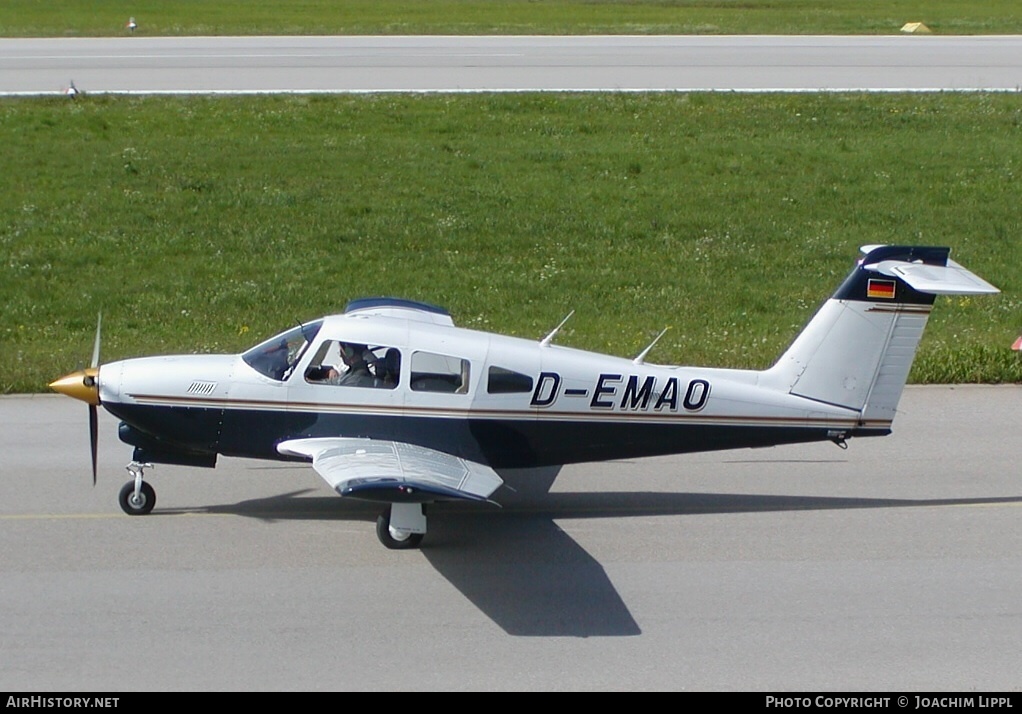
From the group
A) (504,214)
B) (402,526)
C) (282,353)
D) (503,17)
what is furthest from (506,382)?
(503,17)

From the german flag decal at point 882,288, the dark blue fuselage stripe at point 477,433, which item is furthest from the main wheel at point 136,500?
the german flag decal at point 882,288

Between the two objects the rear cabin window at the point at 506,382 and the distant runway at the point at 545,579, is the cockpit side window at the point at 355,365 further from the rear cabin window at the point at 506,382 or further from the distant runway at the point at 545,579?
the distant runway at the point at 545,579

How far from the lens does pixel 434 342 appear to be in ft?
31.6

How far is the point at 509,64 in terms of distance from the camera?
33062mm

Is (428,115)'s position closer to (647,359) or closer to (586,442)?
(647,359)

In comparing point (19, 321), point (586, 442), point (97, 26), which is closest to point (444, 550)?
point (586, 442)

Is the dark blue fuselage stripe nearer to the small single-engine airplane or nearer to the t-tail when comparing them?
the small single-engine airplane

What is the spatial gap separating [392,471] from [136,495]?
258 centimetres

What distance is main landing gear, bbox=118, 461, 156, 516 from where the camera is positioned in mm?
9867

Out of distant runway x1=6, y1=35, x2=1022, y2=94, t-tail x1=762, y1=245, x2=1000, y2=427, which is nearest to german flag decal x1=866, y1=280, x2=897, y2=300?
t-tail x1=762, y1=245, x2=1000, y2=427

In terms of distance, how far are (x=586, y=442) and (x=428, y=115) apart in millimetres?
17690

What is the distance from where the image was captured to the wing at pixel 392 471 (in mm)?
8250

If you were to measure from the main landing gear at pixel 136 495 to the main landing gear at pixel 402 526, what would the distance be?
2035mm

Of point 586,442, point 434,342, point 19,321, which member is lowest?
point 19,321
